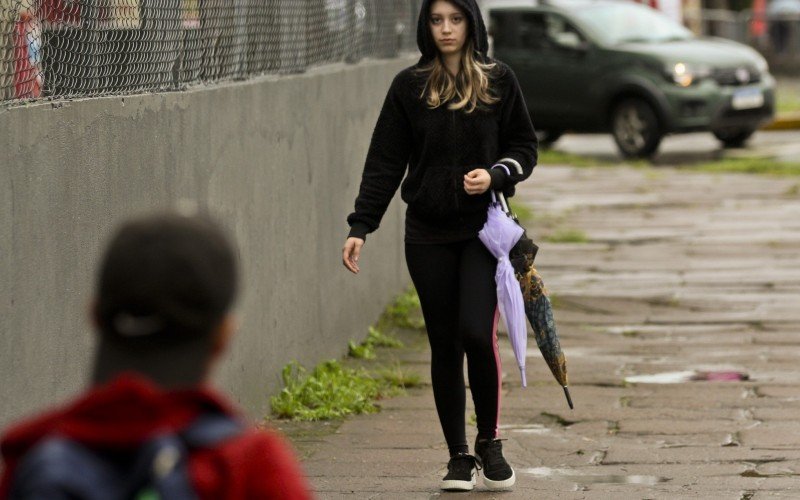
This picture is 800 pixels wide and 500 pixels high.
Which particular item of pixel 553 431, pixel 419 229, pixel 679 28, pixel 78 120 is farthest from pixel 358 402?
pixel 679 28

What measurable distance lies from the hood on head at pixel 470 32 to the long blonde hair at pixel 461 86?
45 mm

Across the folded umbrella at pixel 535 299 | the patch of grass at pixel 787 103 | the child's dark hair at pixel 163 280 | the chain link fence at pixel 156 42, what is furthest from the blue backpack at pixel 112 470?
the patch of grass at pixel 787 103

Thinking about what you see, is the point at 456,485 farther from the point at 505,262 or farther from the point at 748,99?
the point at 748,99

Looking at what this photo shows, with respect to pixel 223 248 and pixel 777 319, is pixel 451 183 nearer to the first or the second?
pixel 223 248

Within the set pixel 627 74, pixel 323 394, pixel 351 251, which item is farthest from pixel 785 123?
pixel 351 251

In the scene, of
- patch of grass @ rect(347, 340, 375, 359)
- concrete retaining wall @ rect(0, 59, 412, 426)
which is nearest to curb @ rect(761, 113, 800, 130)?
concrete retaining wall @ rect(0, 59, 412, 426)

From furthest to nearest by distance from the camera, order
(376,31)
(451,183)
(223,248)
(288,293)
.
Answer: (376,31) < (288,293) < (451,183) < (223,248)

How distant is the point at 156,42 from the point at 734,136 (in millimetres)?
14384

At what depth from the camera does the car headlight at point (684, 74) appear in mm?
18000

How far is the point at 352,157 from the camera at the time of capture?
8.37 m

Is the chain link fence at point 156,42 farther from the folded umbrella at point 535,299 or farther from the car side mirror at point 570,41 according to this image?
the car side mirror at point 570,41

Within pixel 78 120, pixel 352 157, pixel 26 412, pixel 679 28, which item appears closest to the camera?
pixel 26 412

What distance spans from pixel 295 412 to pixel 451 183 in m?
1.76

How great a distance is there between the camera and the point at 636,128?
1836 centimetres
